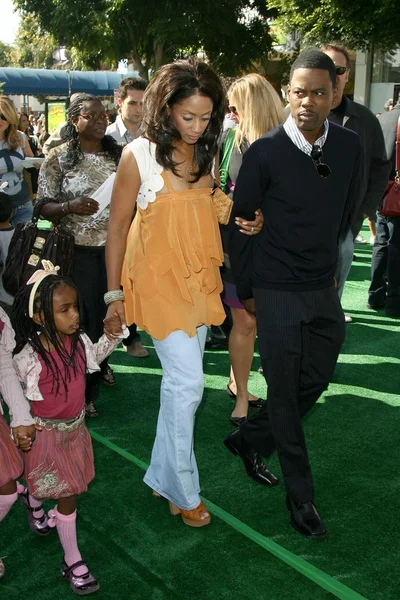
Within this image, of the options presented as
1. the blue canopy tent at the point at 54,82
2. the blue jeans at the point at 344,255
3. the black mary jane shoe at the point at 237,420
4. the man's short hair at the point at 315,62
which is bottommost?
the black mary jane shoe at the point at 237,420

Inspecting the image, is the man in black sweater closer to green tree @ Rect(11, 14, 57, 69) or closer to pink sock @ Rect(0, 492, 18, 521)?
pink sock @ Rect(0, 492, 18, 521)

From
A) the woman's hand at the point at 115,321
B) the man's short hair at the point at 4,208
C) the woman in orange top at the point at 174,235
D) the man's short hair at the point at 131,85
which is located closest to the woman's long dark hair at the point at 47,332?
the woman's hand at the point at 115,321

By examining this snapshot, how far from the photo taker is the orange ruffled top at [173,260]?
3.34m

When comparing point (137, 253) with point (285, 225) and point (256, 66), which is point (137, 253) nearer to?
point (285, 225)

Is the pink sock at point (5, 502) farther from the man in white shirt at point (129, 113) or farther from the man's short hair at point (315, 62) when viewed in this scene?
the man in white shirt at point (129, 113)

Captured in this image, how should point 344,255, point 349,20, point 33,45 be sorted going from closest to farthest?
point 344,255, point 349,20, point 33,45

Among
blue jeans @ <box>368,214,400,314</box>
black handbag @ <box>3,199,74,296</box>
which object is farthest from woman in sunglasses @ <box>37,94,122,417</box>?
blue jeans @ <box>368,214,400,314</box>

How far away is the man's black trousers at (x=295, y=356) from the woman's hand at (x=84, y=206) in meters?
1.35

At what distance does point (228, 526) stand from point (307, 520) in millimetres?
380

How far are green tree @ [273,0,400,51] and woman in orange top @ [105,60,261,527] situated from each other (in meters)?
20.1

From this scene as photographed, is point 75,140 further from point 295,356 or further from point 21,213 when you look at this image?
point 21,213

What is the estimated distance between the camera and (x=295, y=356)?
11.2 ft

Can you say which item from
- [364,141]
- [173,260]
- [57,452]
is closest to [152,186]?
[173,260]

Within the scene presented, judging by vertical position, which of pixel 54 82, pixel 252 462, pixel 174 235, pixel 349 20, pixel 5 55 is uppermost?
pixel 5 55
